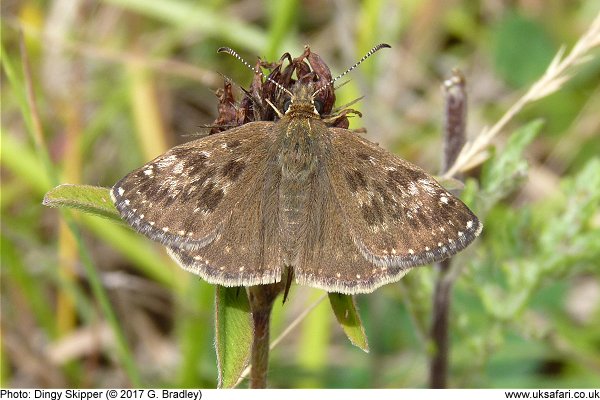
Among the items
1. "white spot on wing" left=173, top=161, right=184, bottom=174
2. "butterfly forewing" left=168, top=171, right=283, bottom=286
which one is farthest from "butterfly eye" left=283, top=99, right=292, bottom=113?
"white spot on wing" left=173, top=161, right=184, bottom=174

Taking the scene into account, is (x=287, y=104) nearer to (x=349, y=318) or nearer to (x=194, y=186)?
(x=194, y=186)

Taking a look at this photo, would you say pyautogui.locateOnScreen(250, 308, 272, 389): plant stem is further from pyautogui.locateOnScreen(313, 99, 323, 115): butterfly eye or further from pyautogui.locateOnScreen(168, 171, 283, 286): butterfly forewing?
pyautogui.locateOnScreen(313, 99, 323, 115): butterfly eye

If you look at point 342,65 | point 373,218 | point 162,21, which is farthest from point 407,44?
point 373,218

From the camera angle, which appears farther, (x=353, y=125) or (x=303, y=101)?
(x=353, y=125)

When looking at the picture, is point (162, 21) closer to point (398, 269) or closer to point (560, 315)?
point (560, 315)

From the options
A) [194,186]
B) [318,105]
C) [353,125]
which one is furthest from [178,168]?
[353,125]

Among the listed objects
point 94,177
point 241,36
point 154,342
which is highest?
point 241,36
